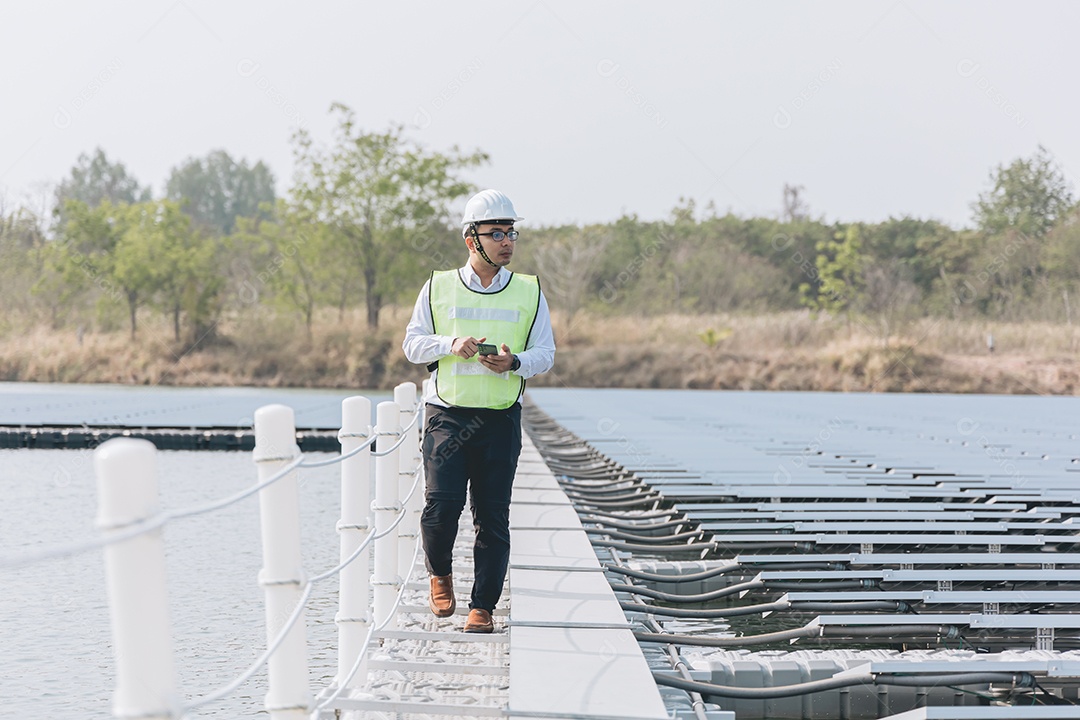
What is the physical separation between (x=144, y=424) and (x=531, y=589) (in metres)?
13.3

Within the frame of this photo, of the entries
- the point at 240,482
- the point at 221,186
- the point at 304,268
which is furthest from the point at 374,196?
the point at 221,186

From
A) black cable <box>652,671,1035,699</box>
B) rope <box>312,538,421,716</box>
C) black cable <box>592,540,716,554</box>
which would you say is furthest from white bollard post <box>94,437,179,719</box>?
black cable <box>592,540,716,554</box>

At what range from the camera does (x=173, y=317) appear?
3494 cm

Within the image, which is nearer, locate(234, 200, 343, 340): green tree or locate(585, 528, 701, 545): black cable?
locate(585, 528, 701, 545): black cable

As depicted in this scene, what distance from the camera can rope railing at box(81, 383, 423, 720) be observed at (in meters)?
1.75

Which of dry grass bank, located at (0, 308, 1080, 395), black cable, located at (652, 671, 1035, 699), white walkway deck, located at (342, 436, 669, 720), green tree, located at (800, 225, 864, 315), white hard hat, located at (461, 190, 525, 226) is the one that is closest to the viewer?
white walkway deck, located at (342, 436, 669, 720)

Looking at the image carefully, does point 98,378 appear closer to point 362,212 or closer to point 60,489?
point 362,212

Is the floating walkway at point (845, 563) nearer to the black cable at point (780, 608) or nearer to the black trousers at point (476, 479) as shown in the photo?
the black cable at point (780, 608)

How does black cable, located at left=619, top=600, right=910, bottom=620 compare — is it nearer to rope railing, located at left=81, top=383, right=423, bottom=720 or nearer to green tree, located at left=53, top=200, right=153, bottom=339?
rope railing, located at left=81, top=383, right=423, bottom=720

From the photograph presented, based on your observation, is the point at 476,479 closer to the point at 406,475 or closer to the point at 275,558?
the point at 406,475

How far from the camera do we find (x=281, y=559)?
102 inches

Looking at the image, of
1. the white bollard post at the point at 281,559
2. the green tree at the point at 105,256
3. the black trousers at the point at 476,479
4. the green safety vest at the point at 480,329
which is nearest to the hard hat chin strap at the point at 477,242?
the green safety vest at the point at 480,329

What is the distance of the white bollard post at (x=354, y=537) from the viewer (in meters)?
3.54

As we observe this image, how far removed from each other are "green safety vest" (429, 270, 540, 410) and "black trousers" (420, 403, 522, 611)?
0.19 ft
